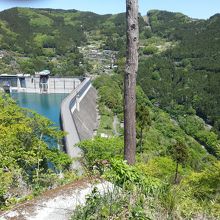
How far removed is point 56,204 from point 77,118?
39.4 meters

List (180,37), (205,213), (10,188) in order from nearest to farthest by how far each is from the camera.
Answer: (205,213) → (10,188) → (180,37)

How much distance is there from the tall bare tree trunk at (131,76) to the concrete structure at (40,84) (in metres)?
71.4

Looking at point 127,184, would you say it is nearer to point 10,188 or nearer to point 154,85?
point 10,188

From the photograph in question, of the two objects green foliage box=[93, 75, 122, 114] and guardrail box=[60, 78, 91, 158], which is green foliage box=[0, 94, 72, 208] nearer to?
guardrail box=[60, 78, 91, 158]

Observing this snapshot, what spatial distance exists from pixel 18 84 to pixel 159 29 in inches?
3678

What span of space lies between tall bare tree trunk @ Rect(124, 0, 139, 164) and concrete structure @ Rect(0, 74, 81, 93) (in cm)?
7144

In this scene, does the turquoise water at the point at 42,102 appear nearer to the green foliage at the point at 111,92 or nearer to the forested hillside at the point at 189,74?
the green foliage at the point at 111,92

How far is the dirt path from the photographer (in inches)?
269

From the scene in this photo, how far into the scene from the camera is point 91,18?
189 m

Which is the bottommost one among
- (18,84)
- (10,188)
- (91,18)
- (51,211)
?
(18,84)

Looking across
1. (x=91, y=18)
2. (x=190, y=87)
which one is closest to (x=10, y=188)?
(x=190, y=87)

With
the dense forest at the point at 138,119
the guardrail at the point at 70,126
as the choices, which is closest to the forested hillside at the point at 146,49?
the dense forest at the point at 138,119

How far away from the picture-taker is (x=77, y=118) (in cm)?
4656

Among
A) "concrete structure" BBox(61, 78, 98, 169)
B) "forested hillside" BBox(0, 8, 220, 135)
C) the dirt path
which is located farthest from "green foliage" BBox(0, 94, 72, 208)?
"forested hillside" BBox(0, 8, 220, 135)
